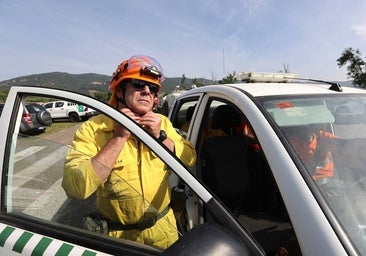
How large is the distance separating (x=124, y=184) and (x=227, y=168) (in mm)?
1272

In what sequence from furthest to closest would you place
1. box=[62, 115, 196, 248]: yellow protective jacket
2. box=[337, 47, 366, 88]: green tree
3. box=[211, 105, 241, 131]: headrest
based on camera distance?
box=[337, 47, 366, 88]: green tree < box=[211, 105, 241, 131]: headrest < box=[62, 115, 196, 248]: yellow protective jacket

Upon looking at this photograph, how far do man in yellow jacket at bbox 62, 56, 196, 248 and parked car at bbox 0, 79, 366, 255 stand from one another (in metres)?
0.07

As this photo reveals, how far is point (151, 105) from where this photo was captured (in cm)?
201

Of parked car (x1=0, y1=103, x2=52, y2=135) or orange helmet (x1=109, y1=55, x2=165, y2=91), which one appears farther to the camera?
orange helmet (x1=109, y1=55, x2=165, y2=91)

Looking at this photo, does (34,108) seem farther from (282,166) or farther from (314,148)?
(314,148)

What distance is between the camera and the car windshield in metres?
1.45

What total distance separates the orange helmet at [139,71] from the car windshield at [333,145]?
25.0 inches

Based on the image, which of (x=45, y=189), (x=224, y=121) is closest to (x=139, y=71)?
(x=45, y=189)

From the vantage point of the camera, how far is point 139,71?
6.51ft

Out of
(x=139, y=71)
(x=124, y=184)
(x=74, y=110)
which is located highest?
(x=139, y=71)

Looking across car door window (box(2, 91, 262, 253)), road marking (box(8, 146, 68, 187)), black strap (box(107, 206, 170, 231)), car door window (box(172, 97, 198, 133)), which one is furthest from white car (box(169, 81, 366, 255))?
road marking (box(8, 146, 68, 187))

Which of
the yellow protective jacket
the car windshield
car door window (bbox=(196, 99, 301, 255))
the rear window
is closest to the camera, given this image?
the car windshield

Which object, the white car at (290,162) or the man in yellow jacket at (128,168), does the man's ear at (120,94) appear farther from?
the white car at (290,162)

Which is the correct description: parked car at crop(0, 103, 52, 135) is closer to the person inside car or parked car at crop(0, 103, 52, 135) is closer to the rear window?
the rear window
